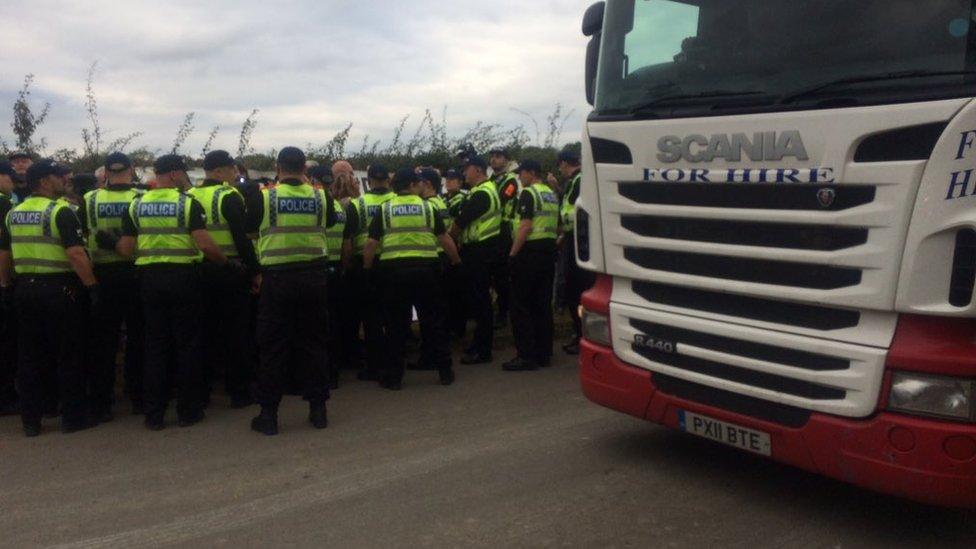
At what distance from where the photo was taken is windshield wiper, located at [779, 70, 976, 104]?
3.78 metres

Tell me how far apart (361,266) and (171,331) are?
6.80ft

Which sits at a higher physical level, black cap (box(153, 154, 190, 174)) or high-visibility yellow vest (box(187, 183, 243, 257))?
black cap (box(153, 154, 190, 174))

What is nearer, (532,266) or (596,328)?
(596,328)

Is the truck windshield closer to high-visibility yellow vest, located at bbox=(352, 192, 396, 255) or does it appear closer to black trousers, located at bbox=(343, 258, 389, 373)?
high-visibility yellow vest, located at bbox=(352, 192, 396, 255)

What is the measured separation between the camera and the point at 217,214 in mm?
6895

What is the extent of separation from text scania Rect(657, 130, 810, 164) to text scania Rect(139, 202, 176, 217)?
3731 mm

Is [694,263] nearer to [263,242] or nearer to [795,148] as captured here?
[795,148]

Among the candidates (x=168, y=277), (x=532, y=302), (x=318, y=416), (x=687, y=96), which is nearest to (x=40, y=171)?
(x=168, y=277)

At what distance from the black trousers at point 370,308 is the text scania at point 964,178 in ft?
16.4

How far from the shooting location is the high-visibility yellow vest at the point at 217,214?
22.6 ft

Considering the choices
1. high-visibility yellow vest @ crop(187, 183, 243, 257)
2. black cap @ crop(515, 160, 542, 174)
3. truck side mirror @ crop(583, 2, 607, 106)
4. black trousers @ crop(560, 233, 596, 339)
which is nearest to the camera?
truck side mirror @ crop(583, 2, 607, 106)

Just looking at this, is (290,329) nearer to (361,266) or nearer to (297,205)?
(297,205)

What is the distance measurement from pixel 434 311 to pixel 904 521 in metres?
4.28

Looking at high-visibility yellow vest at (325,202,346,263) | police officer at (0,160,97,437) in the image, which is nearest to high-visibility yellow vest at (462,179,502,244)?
high-visibility yellow vest at (325,202,346,263)
